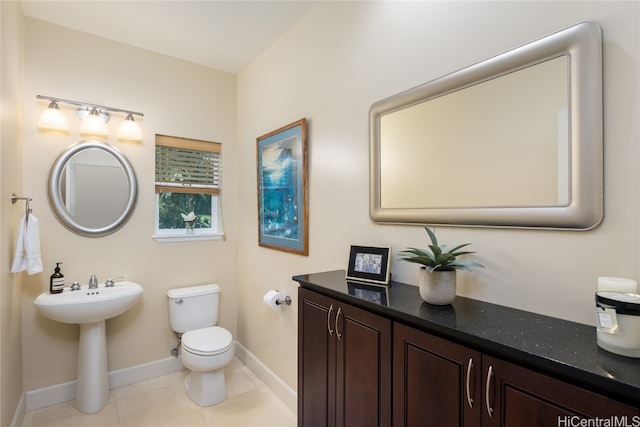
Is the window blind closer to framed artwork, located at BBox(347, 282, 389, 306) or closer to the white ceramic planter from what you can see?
framed artwork, located at BBox(347, 282, 389, 306)

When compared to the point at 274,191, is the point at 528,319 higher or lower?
lower

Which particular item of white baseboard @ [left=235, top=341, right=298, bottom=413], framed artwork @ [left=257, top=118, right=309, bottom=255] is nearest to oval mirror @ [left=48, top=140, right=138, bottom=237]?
framed artwork @ [left=257, top=118, right=309, bottom=255]

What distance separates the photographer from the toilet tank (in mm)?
2646

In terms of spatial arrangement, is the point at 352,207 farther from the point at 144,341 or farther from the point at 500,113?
the point at 144,341

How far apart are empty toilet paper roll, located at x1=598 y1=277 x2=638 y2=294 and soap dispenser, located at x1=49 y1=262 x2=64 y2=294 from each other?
2948 millimetres

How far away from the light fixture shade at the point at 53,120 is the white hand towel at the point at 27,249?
0.69 meters

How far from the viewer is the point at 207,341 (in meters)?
2.33

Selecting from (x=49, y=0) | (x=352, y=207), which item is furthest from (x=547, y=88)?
(x=49, y=0)

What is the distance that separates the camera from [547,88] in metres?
1.04

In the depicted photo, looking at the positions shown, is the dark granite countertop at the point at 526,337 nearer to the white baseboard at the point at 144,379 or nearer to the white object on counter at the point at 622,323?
the white object on counter at the point at 622,323

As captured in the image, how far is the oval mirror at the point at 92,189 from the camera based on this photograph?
236cm

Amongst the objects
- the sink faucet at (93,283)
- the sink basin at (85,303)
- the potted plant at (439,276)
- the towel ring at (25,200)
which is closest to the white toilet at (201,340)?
the sink basin at (85,303)

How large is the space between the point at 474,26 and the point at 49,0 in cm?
258

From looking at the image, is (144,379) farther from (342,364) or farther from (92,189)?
(342,364)
